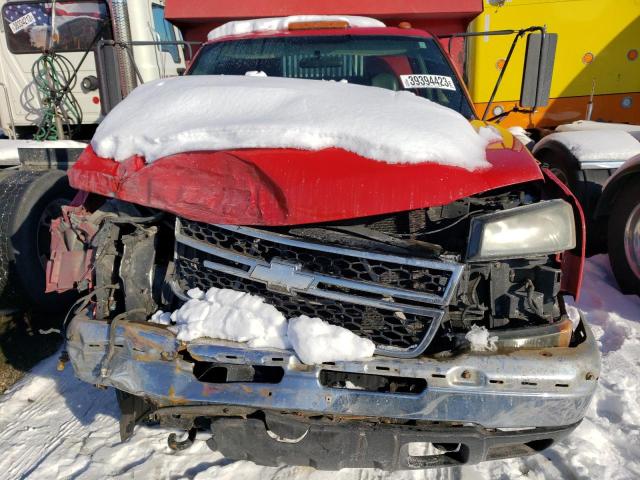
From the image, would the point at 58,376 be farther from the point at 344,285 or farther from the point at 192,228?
the point at 344,285

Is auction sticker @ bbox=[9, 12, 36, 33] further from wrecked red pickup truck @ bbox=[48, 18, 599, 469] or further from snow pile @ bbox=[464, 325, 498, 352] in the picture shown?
snow pile @ bbox=[464, 325, 498, 352]

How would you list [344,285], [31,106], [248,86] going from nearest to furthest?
1. [344,285]
2. [248,86]
3. [31,106]

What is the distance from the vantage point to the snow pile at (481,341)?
204 cm

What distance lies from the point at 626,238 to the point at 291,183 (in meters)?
3.17

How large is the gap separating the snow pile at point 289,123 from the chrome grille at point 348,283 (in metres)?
0.41

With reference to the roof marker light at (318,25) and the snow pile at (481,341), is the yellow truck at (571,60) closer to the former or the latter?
the roof marker light at (318,25)

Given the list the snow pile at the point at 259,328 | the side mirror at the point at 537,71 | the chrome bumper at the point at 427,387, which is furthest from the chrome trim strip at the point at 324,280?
the side mirror at the point at 537,71

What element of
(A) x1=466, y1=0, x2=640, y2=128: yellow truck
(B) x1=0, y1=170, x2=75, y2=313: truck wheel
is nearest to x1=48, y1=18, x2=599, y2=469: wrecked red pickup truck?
(B) x1=0, y1=170, x2=75, y2=313: truck wheel

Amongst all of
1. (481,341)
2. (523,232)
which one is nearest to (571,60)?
(523,232)

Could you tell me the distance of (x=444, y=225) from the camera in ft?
7.23

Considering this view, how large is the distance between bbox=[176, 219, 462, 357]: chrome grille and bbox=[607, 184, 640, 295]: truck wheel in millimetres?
2716

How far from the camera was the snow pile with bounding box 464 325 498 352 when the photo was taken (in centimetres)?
204

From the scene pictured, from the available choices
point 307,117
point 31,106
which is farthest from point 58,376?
point 31,106

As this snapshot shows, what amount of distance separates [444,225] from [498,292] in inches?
13.8
